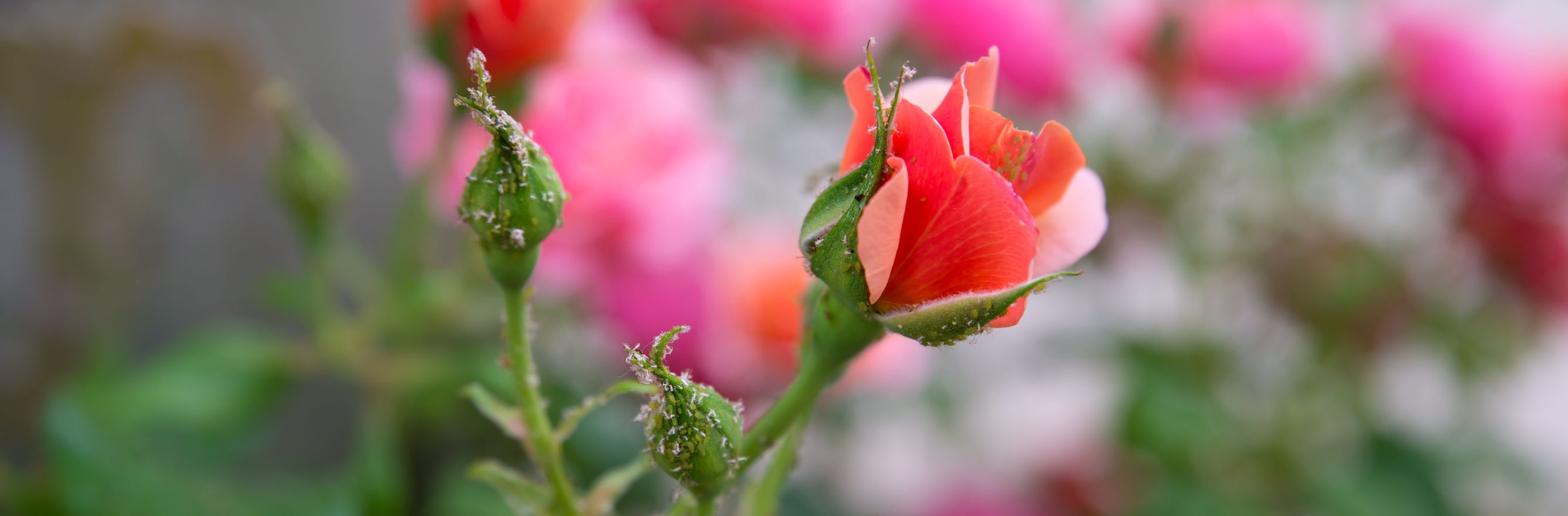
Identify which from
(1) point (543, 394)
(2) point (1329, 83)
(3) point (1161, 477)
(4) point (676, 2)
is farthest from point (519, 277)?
(2) point (1329, 83)

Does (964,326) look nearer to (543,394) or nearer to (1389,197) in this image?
(543,394)

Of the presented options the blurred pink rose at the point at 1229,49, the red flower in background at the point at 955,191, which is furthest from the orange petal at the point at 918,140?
the blurred pink rose at the point at 1229,49

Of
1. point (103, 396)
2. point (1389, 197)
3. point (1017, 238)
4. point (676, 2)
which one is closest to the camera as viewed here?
point (1017, 238)

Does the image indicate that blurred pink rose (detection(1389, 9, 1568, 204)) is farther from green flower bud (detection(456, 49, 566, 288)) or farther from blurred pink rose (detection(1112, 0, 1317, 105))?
green flower bud (detection(456, 49, 566, 288))

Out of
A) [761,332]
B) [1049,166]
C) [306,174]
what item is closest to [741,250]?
[761,332]

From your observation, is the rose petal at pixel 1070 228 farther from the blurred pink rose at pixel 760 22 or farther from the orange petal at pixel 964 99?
the blurred pink rose at pixel 760 22

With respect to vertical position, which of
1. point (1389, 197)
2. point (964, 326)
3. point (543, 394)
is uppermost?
point (1389, 197)

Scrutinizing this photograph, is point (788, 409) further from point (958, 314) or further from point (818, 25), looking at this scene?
point (818, 25)
